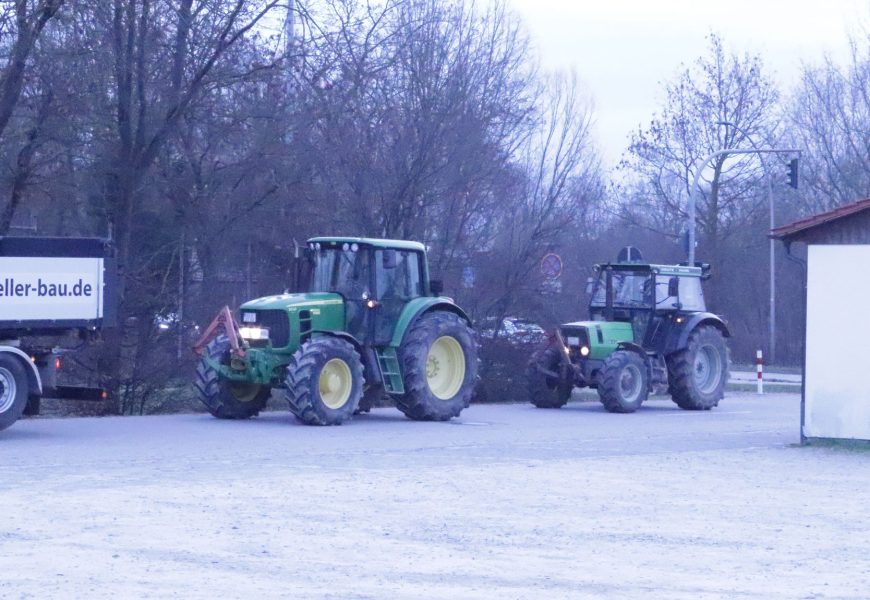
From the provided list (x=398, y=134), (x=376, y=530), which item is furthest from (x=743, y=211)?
(x=376, y=530)

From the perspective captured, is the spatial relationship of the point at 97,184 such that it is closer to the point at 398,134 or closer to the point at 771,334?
the point at 398,134

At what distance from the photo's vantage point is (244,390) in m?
20.5

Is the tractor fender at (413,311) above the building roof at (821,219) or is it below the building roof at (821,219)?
below

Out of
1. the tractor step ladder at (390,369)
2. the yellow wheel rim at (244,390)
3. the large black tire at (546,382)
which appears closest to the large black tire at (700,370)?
the large black tire at (546,382)

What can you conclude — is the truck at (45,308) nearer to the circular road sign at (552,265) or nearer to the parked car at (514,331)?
→ the parked car at (514,331)

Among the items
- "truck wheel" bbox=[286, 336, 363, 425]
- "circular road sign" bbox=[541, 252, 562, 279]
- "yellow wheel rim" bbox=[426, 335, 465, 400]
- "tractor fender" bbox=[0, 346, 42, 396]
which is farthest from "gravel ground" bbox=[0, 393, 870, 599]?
"circular road sign" bbox=[541, 252, 562, 279]

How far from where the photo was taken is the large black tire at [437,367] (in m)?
20.3

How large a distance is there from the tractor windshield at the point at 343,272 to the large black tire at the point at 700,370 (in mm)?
7067

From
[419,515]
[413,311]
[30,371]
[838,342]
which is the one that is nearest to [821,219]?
[838,342]

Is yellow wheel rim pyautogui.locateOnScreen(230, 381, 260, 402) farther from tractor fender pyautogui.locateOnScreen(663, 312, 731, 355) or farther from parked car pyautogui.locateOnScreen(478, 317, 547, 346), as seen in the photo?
parked car pyautogui.locateOnScreen(478, 317, 547, 346)

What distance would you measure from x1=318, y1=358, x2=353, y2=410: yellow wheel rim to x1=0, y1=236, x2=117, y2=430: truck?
3084mm

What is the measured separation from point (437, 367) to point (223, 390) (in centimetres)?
331

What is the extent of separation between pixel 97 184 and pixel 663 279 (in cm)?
1038

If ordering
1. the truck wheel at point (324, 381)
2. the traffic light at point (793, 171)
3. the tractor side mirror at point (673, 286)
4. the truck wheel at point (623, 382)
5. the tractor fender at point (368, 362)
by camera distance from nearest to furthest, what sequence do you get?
1. the truck wheel at point (324, 381)
2. the tractor fender at point (368, 362)
3. the truck wheel at point (623, 382)
4. the tractor side mirror at point (673, 286)
5. the traffic light at point (793, 171)
